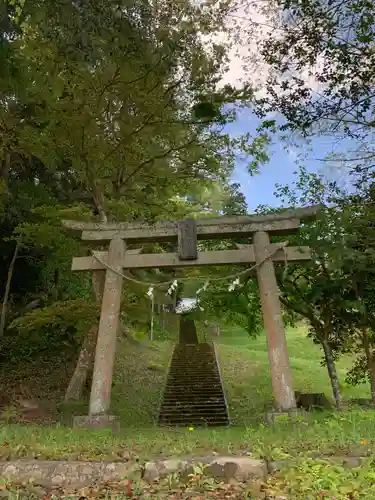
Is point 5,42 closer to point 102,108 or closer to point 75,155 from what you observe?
point 102,108

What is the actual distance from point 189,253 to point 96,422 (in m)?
3.45

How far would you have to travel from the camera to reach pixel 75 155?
11750 millimetres

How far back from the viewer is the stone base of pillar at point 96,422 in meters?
7.33

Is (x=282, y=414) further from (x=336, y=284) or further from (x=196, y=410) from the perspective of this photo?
(x=196, y=410)

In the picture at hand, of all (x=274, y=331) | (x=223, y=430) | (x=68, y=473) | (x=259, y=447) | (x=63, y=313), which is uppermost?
(x=63, y=313)

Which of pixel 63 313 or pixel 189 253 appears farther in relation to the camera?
pixel 63 313

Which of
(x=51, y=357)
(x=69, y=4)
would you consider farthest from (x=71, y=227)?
(x=51, y=357)

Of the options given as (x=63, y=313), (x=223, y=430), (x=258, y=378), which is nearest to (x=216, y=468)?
(x=223, y=430)

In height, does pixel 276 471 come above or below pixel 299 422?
below

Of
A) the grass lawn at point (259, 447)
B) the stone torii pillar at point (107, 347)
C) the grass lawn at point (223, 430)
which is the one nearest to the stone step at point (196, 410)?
the grass lawn at point (223, 430)

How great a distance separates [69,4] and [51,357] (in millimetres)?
14096

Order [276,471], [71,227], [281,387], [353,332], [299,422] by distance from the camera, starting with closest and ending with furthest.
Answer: [276,471], [299,422], [281,387], [71,227], [353,332]

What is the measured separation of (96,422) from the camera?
7359 millimetres

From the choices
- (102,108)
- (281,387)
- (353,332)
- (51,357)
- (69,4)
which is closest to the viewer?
(69,4)
